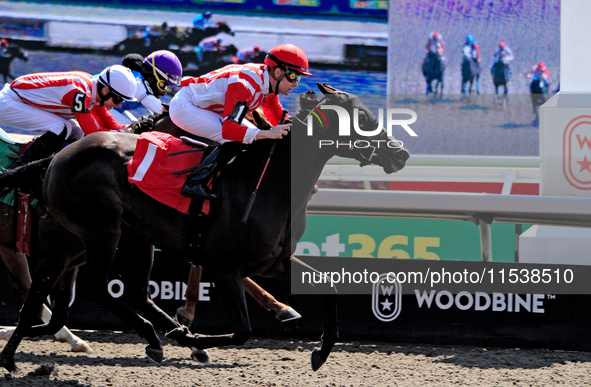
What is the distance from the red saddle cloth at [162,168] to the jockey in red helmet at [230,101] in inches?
3.5

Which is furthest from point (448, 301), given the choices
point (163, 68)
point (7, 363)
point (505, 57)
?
point (505, 57)

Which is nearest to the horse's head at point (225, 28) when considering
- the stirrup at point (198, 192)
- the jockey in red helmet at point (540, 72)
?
the jockey in red helmet at point (540, 72)

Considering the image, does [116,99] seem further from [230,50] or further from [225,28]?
[225,28]

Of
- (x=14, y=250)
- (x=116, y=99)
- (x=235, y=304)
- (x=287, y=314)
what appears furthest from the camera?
(x=116, y=99)

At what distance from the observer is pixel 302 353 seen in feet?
13.7

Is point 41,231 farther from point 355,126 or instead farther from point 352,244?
point 352,244

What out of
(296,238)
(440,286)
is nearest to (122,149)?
(296,238)

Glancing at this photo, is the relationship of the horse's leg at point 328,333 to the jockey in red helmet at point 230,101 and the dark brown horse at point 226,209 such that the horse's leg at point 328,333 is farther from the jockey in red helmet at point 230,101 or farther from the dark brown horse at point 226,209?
the jockey in red helmet at point 230,101

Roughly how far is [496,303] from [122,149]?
2.60 metres

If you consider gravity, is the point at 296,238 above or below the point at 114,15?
below

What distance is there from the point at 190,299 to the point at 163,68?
1562 millimetres

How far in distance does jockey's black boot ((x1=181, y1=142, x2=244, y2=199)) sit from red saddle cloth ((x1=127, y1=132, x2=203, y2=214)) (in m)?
0.08

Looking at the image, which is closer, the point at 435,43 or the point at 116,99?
the point at 116,99

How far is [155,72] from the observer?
4.47 meters
